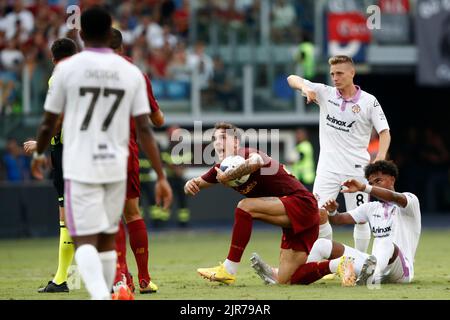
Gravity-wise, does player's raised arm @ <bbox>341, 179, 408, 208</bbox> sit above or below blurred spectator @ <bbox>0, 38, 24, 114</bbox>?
below

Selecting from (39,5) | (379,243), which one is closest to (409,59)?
(39,5)

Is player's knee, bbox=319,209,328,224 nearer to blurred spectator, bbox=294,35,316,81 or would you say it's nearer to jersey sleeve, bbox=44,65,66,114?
jersey sleeve, bbox=44,65,66,114

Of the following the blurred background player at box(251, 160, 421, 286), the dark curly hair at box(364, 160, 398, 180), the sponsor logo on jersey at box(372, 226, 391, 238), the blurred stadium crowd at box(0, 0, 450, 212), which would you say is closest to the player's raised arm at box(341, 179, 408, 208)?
the blurred background player at box(251, 160, 421, 286)

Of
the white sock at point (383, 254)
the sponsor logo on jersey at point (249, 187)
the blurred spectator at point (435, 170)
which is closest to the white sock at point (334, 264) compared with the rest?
the white sock at point (383, 254)

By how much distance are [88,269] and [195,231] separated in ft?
49.5

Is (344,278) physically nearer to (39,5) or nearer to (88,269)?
(88,269)

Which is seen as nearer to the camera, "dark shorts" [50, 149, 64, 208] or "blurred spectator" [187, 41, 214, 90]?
"dark shorts" [50, 149, 64, 208]

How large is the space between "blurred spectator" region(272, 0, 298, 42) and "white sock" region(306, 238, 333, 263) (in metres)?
15.4

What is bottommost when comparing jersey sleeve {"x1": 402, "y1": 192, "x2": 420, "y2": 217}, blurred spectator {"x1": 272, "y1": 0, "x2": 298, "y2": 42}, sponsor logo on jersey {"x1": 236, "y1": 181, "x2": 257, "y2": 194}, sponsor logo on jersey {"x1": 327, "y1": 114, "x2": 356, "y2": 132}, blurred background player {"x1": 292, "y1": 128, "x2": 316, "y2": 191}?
blurred background player {"x1": 292, "y1": 128, "x2": 316, "y2": 191}

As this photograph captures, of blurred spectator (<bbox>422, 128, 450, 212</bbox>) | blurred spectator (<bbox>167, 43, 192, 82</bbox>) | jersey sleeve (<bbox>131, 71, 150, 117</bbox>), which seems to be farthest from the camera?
blurred spectator (<bbox>422, 128, 450, 212</bbox>)

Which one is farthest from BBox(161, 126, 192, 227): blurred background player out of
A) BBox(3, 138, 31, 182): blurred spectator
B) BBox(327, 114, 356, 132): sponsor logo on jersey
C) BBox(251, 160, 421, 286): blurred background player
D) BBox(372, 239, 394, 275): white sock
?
BBox(372, 239, 394, 275): white sock

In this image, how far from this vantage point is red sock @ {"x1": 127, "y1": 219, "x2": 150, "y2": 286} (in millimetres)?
9742

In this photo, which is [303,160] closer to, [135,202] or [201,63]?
[201,63]

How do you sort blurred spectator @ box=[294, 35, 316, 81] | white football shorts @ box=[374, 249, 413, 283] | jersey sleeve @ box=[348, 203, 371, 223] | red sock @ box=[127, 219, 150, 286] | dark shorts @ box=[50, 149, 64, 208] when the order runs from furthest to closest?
blurred spectator @ box=[294, 35, 316, 81] → jersey sleeve @ box=[348, 203, 371, 223] → white football shorts @ box=[374, 249, 413, 283] → dark shorts @ box=[50, 149, 64, 208] → red sock @ box=[127, 219, 150, 286]
